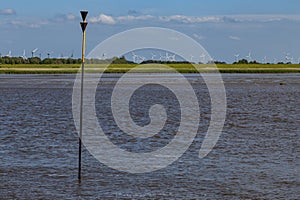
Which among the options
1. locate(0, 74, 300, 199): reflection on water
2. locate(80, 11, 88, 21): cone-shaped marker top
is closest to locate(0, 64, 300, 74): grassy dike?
locate(0, 74, 300, 199): reflection on water

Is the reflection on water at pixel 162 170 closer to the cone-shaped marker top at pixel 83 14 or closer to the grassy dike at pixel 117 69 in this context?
the cone-shaped marker top at pixel 83 14

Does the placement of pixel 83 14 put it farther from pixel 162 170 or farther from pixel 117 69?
pixel 117 69

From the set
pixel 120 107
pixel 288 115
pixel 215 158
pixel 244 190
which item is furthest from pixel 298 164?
pixel 120 107

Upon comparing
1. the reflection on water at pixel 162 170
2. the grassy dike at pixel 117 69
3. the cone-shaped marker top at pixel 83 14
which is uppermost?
the grassy dike at pixel 117 69

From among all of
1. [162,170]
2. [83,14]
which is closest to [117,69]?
[162,170]

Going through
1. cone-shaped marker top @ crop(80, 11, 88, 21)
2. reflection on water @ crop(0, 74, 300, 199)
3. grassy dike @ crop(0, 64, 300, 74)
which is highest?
grassy dike @ crop(0, 64, 300, 74)

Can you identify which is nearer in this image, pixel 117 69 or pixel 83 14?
pixel 83 14

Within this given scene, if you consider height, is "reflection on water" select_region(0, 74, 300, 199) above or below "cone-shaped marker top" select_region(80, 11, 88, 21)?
below

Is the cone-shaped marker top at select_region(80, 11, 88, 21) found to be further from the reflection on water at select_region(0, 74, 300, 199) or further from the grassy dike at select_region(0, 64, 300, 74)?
the grassy dike at select_region(0, 64, 300, 74)

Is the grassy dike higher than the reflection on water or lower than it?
higher

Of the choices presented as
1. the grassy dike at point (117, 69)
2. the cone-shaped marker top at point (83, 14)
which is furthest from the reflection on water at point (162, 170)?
the grassy dike at point (117, 69)

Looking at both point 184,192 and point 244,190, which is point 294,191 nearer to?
point 244,190

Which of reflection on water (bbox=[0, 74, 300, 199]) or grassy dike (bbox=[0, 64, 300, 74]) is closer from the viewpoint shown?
reflection on water (bbox=[0, 74, 300, 199])

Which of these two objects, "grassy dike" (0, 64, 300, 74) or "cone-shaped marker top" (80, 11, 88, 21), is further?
"grassy dike" (0, 64, 300, 74)
